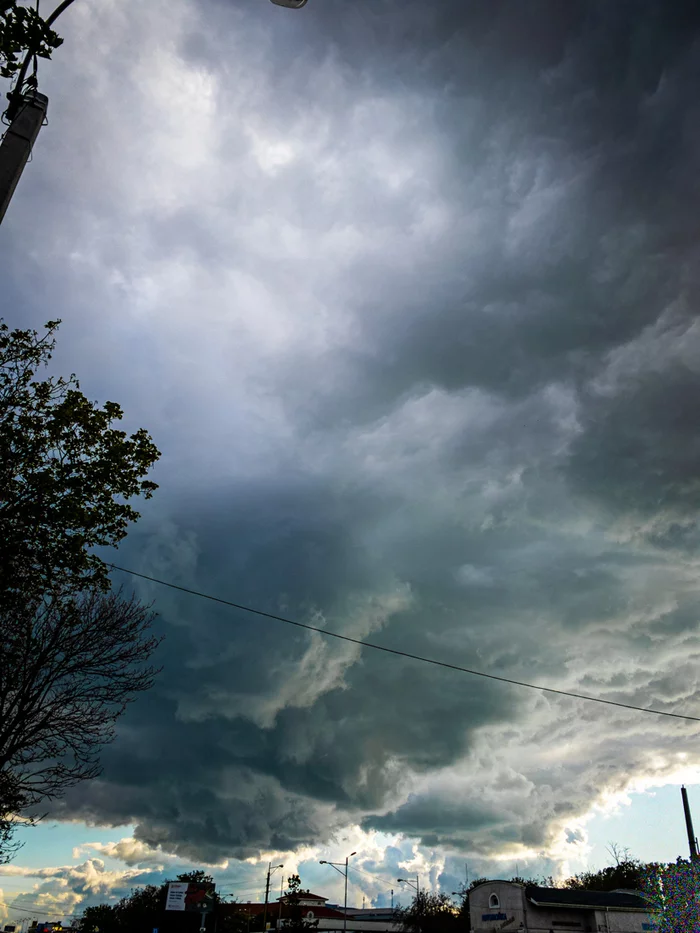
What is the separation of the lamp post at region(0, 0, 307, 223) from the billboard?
127065mm

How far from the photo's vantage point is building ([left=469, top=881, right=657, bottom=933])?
60.9 meters

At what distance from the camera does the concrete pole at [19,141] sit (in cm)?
684

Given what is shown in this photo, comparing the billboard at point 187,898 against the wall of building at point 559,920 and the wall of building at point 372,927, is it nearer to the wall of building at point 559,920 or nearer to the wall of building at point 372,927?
the wall of building at point 372,927

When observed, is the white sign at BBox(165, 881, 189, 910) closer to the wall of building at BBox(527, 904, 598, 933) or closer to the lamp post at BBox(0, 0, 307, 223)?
the wall of building at BBox(527, 904, 598, 933)

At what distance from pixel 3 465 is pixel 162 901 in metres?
149

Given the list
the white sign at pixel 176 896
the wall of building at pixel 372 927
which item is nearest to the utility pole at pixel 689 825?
the wall of building at pixel 372 927

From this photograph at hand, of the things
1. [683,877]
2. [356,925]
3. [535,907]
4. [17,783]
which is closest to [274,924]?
[356,925]

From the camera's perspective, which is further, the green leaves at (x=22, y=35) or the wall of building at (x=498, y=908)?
the wall of building at (x=498, y=908)

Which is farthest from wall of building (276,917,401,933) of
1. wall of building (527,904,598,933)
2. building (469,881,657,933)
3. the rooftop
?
wall of building (527,904,598,933)

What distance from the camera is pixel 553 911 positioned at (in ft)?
208

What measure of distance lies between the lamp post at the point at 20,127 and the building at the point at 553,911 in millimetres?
71653

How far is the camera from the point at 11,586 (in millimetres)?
11664

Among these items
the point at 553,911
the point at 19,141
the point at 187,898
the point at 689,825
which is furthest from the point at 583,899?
the point at 187,898

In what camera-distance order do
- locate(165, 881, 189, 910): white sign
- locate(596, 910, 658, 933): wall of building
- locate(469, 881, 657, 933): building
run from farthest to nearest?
locate(165, 881, 189, 910): white sign < locate(469, 881, 657, 933): building < locate(596, 910, 658, 933): wall of building
